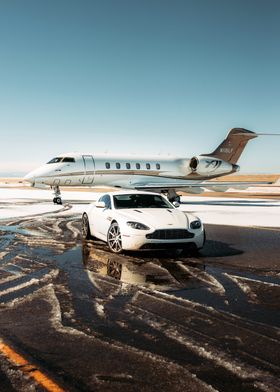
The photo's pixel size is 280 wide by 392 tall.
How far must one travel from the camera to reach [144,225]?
30.4ft

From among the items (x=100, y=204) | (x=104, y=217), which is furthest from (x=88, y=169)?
(x=104, y=217)

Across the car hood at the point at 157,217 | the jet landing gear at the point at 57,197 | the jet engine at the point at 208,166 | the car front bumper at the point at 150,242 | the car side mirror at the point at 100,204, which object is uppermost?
Result: the jet engine at the point at 208,166

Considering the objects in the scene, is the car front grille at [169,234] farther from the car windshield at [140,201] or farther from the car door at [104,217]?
the car windshield at [140,201]

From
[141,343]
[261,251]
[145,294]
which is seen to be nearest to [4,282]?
[145,294]

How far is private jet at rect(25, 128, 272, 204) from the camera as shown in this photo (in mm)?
27922

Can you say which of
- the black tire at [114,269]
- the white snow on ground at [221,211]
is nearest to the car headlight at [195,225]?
the black tire at [114,269]

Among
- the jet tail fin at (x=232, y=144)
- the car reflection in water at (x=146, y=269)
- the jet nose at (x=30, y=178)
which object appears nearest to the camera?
the car reflection in water at (x=146, y=269)

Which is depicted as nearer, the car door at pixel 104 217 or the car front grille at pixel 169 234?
the car front grille at pixel 169 234

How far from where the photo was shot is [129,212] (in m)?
10.1

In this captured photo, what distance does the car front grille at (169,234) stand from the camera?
9.06 m

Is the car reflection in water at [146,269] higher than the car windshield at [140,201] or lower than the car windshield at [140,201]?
lower

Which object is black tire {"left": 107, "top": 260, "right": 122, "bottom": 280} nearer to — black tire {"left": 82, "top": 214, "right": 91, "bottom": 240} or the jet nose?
black tire {"left": 82, "top": 214, "right": 91, "bottom": 240}

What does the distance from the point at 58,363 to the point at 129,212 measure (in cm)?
636

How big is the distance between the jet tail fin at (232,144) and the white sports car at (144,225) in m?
24.2
